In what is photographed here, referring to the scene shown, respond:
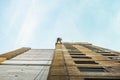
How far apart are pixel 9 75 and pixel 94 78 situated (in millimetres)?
5998

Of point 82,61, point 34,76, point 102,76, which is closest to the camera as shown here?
point 102,76

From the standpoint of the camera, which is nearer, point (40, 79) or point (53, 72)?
point (53, 72)

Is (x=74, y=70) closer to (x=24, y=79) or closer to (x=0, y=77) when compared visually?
(x=24, y=79)

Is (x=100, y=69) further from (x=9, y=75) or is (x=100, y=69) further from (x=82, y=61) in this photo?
(x=9, y=75)

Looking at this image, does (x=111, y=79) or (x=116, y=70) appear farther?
(x=116, y=70)

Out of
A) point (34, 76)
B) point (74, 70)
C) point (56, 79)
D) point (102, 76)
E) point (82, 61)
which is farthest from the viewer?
point (82, 61)

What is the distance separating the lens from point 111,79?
512 inches

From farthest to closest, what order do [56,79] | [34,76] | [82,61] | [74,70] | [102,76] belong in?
[82,61] → [34,76] → [74,70] → [102,76] → [56,79]

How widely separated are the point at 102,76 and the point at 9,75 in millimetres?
6228

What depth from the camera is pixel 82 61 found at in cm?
2072

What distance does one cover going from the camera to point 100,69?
1672cm

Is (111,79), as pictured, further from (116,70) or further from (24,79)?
(24,79)

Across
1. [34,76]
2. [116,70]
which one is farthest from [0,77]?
[116,70]

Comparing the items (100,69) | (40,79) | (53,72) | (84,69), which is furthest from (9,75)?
(100,69)
